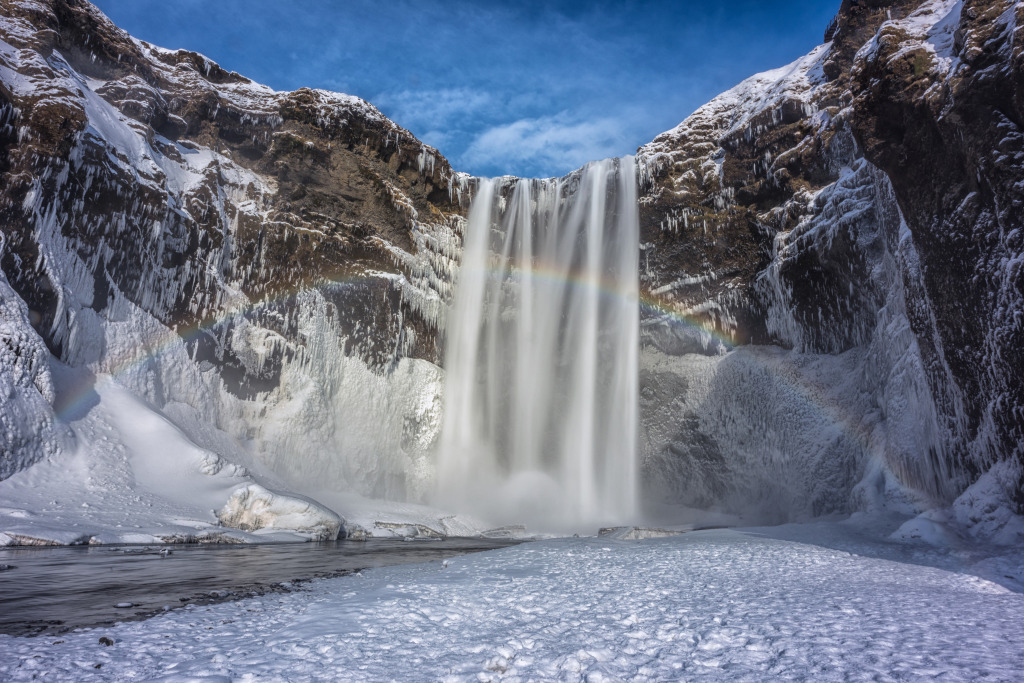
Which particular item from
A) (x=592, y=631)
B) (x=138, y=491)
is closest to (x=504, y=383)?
(x=138, y=491)

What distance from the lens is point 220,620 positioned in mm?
5348

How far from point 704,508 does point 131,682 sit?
28637 millimetres

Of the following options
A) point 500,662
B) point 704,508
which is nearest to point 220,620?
point 500,662

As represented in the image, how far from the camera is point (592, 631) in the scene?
478 centimetres

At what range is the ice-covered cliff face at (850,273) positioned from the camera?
11180 mm

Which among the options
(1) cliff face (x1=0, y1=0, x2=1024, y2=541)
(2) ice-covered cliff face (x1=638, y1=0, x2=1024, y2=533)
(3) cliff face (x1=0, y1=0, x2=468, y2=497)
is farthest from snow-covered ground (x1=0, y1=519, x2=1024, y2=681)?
(3) cliff face (x1=0, y1=0, x2=468, y2=497)

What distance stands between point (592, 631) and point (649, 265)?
26.5 meters

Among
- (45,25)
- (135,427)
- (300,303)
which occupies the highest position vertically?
(45,25)

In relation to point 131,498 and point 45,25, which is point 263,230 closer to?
point 45,25

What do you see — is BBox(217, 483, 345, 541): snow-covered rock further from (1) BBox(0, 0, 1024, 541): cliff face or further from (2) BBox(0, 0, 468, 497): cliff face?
(2) BBox(0, 0, 468, 497): cliff face

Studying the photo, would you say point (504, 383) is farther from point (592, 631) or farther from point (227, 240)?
point (592, 631)

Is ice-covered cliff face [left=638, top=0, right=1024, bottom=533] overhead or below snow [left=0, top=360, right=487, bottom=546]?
overhead

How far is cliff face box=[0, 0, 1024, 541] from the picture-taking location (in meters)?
12.5

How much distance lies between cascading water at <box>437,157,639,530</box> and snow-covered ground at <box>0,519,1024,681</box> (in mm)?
21342
